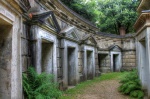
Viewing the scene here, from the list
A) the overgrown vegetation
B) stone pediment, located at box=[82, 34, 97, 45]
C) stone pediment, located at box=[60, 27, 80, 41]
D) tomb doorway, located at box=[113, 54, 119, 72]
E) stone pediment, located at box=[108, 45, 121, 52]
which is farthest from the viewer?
tomb doorway, located at box=[113, 54, 119, 72]

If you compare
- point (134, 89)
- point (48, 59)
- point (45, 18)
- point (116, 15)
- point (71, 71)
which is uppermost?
point (116, 15)

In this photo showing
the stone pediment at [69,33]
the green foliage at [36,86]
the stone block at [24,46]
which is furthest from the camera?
the stone pediment at [69,33]

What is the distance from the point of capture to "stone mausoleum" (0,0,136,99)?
3.82 metres

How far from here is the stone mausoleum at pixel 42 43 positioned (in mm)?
3822

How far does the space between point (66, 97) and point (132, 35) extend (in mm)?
12838

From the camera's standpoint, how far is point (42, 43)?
741 centimetres

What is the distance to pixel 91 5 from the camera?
1523cm

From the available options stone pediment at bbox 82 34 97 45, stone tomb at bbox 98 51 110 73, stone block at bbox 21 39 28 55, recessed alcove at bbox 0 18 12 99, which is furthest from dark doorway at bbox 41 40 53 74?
stone tomb at bbox 98 51 110 73

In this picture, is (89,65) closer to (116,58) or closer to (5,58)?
(116,58)

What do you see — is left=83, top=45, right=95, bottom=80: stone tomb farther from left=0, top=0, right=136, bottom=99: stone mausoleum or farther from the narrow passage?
the narrow passage

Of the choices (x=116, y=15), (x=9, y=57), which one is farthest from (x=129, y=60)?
(x=9, y=57)

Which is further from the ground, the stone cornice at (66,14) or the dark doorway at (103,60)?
the stone cornice at (66,14)

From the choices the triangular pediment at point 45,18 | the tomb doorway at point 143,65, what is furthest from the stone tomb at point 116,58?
the triangular pediment at point 45,18

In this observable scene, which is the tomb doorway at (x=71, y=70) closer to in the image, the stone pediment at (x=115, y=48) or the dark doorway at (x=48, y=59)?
the dark doorway at (x=48, y=59)
